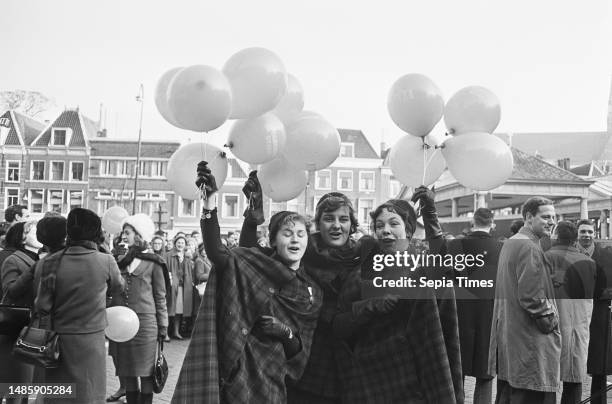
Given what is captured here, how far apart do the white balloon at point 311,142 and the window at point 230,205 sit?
40249 millimetres

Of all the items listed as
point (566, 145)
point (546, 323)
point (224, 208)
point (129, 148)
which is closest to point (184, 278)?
point (546, 323)

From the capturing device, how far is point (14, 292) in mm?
4578

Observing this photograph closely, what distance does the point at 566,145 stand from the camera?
21.4 meters

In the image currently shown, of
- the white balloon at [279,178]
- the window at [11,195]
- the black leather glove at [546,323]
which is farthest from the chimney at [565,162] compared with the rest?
the window at [11,195]

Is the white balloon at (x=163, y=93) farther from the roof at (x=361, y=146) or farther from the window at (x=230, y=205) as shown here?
the roof at (x=361, y=146)

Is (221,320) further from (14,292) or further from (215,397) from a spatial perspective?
(14,292)

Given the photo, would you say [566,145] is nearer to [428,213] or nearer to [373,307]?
[428,213]

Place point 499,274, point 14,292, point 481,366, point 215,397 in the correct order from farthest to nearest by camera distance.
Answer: point 481,366, point 499,274, point 14,292, point 215,397

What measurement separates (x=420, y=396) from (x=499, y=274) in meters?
2.13

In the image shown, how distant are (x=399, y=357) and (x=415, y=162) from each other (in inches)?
63.7

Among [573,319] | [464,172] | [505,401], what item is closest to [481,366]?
[505,401]

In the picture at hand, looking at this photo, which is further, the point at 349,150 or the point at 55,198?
the point at 349,150

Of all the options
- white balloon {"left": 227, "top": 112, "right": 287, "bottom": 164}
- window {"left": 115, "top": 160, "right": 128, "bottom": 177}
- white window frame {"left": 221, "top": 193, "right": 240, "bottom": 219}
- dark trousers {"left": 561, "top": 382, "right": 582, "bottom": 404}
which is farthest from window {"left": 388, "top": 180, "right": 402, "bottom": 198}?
white balloon {"left": 227, "top": 112, "right": 287, "bottom": 164}

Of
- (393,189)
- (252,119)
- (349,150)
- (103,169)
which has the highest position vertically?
(349,150)
